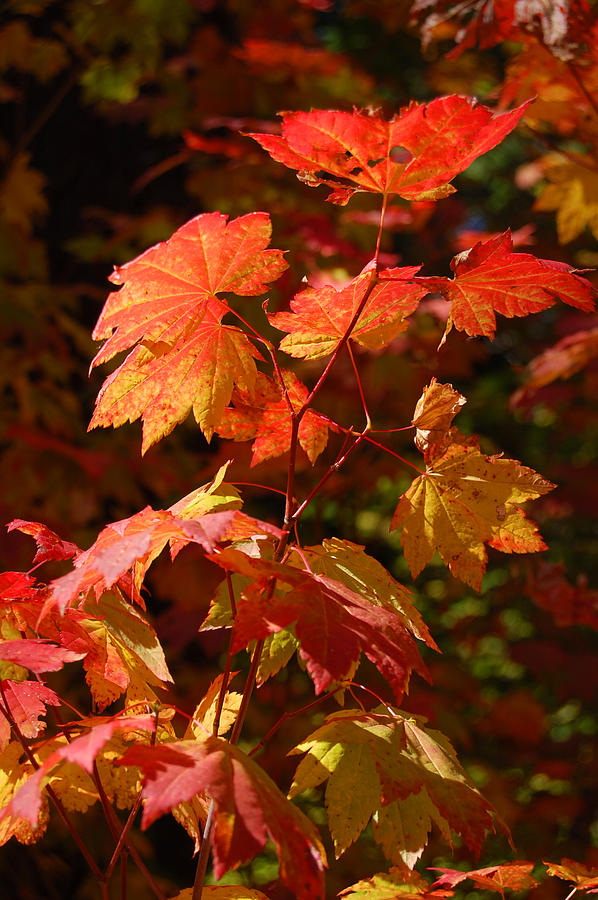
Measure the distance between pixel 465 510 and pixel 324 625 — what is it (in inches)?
10.0

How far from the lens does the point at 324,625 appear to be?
0.58 metres

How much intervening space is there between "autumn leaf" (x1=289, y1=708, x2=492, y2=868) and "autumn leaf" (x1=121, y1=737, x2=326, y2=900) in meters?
0.15

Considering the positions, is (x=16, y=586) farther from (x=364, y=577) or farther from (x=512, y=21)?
(x=512, y=21)

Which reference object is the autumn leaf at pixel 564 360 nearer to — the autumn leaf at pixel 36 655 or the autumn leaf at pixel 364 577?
the autumn leaf at pixel 364 577

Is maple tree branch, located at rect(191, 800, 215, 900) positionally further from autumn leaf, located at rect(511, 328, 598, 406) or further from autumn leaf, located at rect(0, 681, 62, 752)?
autumn leaf, located at rect(511, 328, 598, 406)

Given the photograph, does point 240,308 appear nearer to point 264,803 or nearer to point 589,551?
point 264,803

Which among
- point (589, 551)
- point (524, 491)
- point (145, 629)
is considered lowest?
point (589, 551)

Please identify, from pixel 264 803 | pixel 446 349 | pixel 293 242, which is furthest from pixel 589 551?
pixel 264 803

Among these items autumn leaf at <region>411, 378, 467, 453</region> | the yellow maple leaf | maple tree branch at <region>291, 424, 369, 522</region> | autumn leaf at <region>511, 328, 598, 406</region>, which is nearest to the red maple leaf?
maple tree branch at <region>291, 424, 369, 522</region>

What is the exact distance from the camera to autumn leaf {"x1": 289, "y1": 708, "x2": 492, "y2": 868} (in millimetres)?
709

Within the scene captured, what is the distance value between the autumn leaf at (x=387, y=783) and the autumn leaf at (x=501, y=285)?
365 mm

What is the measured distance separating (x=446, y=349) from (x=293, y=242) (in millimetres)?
592

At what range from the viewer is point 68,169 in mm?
3217

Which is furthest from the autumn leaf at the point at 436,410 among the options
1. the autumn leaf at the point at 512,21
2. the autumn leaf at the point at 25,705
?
the autumn leaf at the point at 512,21
